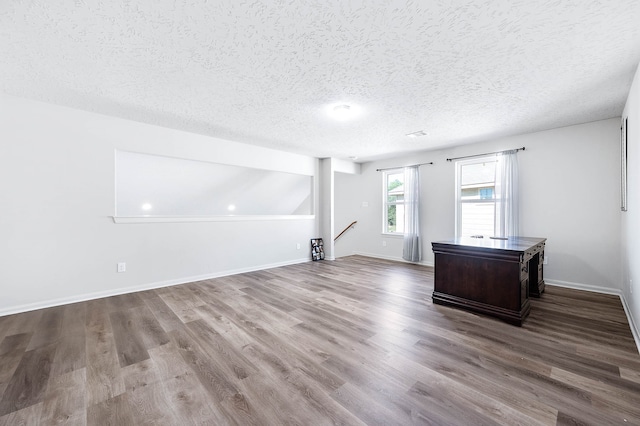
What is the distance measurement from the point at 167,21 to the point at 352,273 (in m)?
4.23

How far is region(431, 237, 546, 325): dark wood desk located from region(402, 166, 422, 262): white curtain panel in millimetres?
2372

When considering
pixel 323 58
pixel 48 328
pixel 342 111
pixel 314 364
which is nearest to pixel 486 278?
pixel 314 364

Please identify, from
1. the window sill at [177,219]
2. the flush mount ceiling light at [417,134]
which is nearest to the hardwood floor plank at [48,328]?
the window sill at [177,219]

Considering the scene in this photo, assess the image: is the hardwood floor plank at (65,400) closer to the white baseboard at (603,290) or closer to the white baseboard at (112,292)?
the white baseboard at (112,292)

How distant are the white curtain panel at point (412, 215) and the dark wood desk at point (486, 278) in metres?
2.37

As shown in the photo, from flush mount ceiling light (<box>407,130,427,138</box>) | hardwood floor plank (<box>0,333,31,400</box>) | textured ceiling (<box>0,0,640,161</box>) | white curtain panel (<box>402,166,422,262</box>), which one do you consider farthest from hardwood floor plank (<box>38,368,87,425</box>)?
white curtain panel (<box>402,166,422,262</box>)

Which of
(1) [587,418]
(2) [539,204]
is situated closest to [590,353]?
(1) [587,418]

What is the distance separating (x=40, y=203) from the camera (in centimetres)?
305

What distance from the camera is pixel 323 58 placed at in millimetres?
2180

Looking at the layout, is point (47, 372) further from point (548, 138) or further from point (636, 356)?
point (548, 138)

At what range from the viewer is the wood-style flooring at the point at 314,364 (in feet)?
4.82

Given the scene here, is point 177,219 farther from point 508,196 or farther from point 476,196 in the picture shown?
point 508,196

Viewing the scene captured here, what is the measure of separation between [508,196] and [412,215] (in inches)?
69.4

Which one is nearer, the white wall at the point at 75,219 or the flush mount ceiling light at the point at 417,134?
the white wall at the point at 75,219
